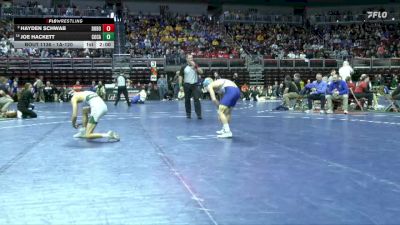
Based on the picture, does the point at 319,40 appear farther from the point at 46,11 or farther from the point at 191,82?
the point at 191,82

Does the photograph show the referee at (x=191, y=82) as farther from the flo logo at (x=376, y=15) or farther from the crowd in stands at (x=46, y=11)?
the flo logo at (x=376, y=15)

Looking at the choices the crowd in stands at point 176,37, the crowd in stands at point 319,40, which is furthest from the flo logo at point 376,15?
the crowd in stands at point 176,37

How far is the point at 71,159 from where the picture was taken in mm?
6559

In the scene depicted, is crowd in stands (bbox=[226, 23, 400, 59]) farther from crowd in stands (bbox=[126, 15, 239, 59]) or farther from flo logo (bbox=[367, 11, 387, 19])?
crowd in stands (bbox=[126, 15, 239, 59])

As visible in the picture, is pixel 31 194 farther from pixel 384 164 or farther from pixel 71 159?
pixel 384 164

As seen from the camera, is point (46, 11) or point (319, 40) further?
point (319, 40)

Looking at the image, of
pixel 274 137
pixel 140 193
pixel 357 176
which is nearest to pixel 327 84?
pixel 274 137
